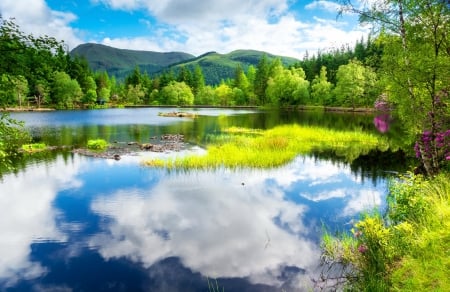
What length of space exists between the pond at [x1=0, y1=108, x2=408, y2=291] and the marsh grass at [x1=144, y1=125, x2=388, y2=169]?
5.14 ft

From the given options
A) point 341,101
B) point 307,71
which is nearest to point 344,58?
point 307,71

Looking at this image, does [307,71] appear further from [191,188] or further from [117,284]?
[117,284]

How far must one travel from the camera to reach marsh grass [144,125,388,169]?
26.4 m

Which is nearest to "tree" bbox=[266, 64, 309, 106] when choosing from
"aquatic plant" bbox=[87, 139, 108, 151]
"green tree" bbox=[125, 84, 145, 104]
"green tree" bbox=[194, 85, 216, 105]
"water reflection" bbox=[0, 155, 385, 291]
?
"green tree" bbox=[194, 85, 216, 105]

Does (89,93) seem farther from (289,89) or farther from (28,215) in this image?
(28,215)

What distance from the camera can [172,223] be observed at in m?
15.2

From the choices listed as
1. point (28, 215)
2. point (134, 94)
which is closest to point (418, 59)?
point (28, 215)

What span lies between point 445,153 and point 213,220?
11647 mm

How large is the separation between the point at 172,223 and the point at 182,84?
136 metres

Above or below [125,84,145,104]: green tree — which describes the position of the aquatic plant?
below

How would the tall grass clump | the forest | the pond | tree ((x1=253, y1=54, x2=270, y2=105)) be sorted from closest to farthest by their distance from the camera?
the tall grass clump < the forest < the pond < tree ((x1=253, y1=54, x2=270, y2=105))

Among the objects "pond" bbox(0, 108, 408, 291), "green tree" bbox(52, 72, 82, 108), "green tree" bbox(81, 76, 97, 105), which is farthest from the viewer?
"green tree" bbox(81, 76, 97, 105)

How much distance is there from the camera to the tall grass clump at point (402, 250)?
24.6ft

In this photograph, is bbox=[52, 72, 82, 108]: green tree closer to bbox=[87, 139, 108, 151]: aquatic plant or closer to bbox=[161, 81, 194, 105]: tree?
bbox=[161, 81, 194, 105]: tree
